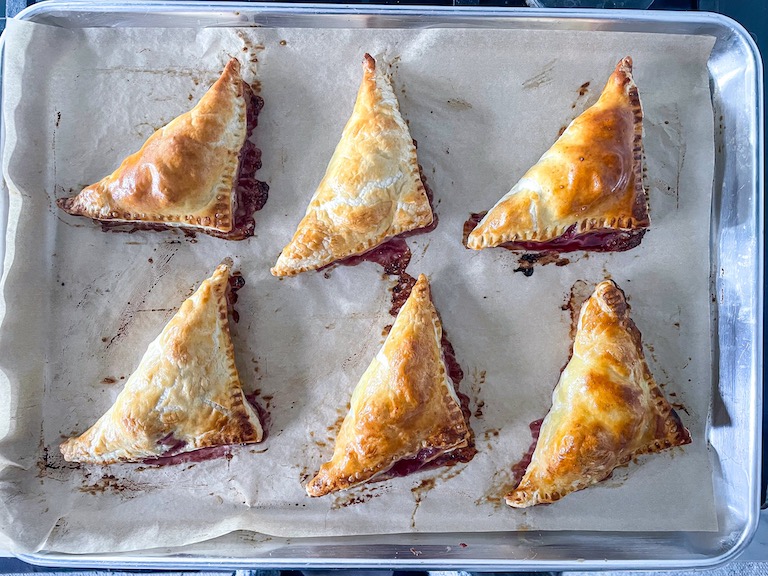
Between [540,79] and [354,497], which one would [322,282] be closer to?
[354,497]

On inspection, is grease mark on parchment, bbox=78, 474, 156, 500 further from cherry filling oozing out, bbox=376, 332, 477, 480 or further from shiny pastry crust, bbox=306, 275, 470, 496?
cherry filling oozing out, bbox=376, 332, 477, 480

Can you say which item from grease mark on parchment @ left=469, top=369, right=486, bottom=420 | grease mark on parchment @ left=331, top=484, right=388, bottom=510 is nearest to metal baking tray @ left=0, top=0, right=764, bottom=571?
grease mark on parchment @ left=331, top=484, right=388, bottom=510

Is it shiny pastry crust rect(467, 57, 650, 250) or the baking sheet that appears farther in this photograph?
the baking sheet

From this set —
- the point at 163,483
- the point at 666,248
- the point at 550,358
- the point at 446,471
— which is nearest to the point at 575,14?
the point at 666,248

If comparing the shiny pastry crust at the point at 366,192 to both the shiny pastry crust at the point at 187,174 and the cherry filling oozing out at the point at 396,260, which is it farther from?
the shiny pastry crust at the point at 187,174

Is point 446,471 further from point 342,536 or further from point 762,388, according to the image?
point 762,388
